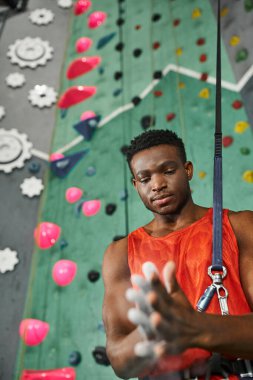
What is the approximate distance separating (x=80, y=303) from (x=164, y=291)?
4.94ft

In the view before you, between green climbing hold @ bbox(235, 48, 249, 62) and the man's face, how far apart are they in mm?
1494

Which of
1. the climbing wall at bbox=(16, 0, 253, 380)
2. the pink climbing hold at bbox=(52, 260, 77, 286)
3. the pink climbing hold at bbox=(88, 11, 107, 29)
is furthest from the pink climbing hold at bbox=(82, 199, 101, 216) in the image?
the pink climbing hold at bbox=(88, 11, 107, 29)

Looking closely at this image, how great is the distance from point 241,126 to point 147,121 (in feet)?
1.65

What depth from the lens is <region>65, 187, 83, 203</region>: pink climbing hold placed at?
106 inches

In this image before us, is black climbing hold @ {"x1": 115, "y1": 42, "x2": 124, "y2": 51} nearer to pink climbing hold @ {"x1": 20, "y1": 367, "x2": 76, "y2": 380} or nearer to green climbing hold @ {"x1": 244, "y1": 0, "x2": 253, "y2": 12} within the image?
green climbing hold @ {"x1": 244, "y1": 0, "x2": 253, "y2": 12}

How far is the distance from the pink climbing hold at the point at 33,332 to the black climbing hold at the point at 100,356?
0.27m

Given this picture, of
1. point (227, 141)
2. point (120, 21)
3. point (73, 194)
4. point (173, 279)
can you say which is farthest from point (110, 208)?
point (173, 279)

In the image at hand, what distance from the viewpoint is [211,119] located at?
8.59 ft

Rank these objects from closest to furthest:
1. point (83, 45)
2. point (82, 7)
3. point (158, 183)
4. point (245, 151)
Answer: point (158, 183) < point (245, 151) < point (83, 45) < point (82, 7)

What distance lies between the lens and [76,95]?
10.4 ft

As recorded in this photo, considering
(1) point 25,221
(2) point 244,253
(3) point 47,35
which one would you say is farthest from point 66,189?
(2) point 244,253

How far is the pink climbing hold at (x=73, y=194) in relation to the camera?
2705 mm

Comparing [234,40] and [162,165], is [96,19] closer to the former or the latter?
[234,40]

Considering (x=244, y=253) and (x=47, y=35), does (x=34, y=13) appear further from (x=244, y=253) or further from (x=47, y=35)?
(x=244, y=253)
